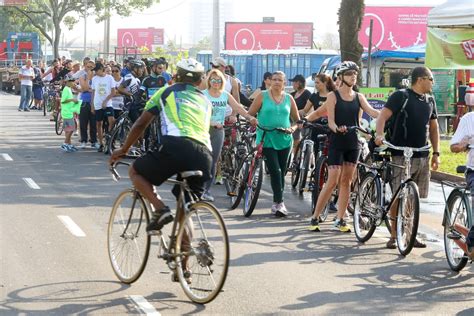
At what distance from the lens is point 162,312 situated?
7.55 metres

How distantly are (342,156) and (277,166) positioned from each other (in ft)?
4.81

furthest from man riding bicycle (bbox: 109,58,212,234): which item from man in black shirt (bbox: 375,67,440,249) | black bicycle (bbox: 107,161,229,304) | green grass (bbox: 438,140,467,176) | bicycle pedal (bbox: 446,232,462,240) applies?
green grass (bbox: 438,140,467,176)

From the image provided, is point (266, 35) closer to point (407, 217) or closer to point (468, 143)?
point (407, 217)

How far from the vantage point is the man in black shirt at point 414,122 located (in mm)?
10430

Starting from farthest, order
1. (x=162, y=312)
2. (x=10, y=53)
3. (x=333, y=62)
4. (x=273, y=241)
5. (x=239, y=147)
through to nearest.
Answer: (x=10, y=53) → (x=333, y=62) → (x=239, y=147) → (x=273, y=241) → (x=162, y=312)

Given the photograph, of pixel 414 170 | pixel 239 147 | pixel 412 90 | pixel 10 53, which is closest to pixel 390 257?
pixel 414 170

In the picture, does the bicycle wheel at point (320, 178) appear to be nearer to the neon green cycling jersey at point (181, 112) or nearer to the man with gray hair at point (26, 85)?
the neon green cycling jersey at point (181, 112)

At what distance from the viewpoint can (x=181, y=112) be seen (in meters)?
7.88

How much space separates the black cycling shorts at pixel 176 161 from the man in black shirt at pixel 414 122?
9.93 feet

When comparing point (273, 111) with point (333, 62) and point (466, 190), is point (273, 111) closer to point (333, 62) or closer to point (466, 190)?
point (466, 190)

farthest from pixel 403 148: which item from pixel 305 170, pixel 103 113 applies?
pixel 103 113

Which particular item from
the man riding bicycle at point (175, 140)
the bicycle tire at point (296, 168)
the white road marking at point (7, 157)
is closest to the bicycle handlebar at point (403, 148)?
the man riding bicycle at point (175, 140)

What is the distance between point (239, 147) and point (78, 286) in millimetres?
6057

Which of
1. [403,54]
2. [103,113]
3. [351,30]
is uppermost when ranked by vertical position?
[351,30]
